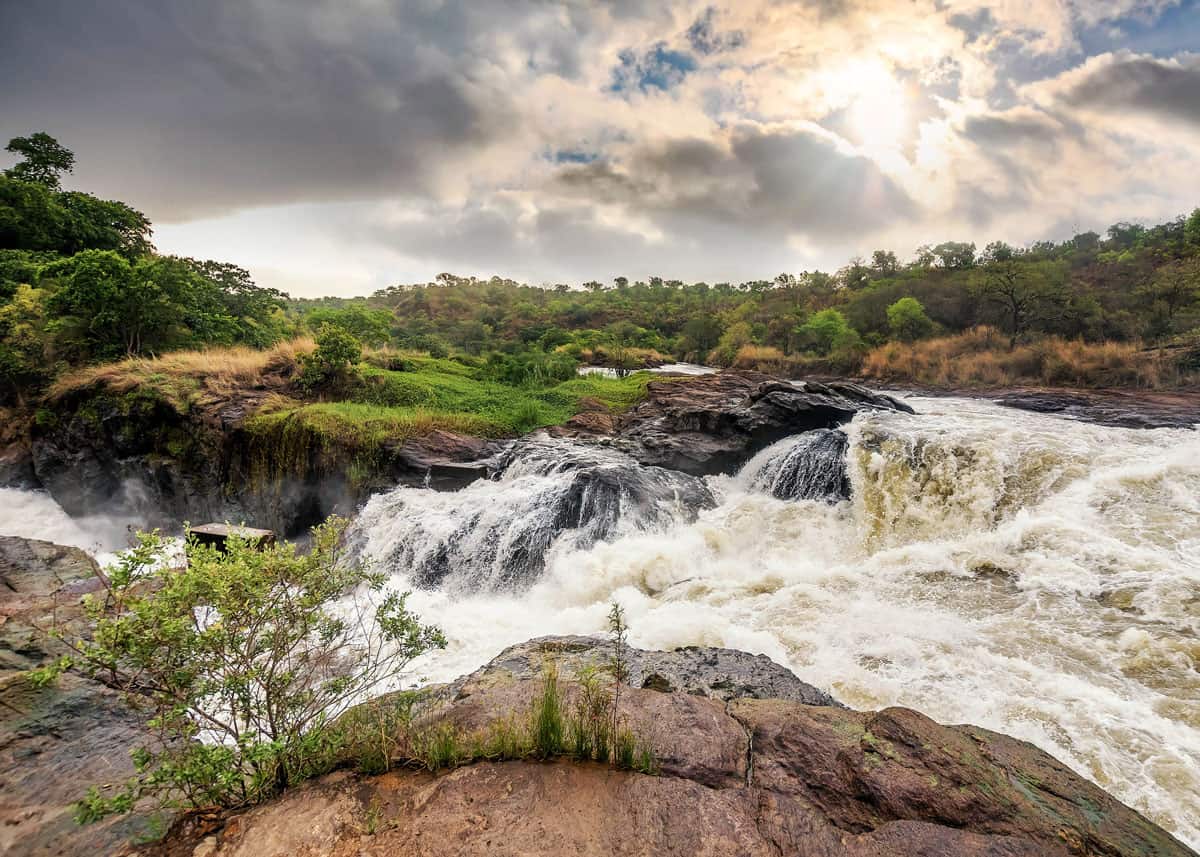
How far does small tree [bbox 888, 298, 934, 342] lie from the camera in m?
27.6

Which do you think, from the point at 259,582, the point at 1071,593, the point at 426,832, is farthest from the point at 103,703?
the point at 1071,593

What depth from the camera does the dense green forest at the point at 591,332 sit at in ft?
44.3

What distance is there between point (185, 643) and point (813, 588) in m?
6.77

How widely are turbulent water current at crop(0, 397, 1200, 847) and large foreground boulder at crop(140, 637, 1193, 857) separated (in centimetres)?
132

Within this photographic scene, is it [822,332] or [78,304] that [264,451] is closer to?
[78,304]

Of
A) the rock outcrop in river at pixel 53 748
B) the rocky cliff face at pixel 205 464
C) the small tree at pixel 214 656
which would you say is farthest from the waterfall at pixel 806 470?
the rock outcrop in river at pixel 53 748

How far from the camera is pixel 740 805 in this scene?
260 centimetres

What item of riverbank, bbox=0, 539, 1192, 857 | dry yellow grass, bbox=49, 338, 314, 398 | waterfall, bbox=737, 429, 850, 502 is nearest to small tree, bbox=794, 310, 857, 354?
waterfall, bbox=737, 429, 850, 502

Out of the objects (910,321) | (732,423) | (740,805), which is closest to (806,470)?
(732,423)

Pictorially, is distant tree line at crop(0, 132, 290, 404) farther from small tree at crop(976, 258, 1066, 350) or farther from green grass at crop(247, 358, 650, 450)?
small tree at crop(976, 258, 1066, 350)

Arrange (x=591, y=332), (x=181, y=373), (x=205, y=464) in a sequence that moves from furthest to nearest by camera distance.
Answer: (x=591, y=332) < (x=181, y=373) < (x=205, y=464)

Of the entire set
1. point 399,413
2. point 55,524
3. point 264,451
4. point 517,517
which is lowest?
point 55,524

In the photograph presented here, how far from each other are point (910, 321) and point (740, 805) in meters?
31.7

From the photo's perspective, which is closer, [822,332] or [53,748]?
[53,748]
